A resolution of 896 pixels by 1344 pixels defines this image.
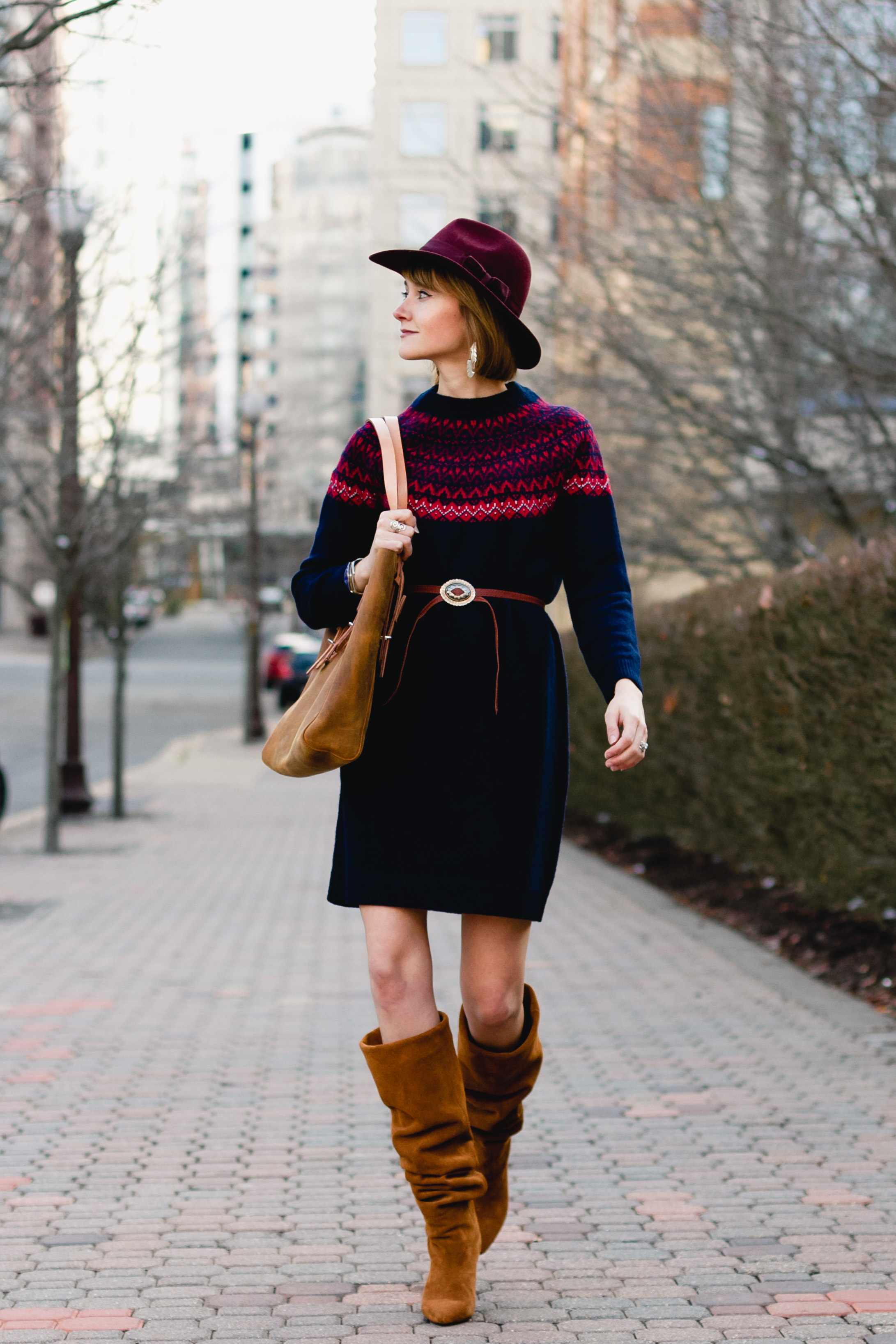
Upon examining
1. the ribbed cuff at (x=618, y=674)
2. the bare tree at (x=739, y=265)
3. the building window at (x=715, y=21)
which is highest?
the building window at (x=715, y=21)

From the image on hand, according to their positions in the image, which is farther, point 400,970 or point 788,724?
point 788,724

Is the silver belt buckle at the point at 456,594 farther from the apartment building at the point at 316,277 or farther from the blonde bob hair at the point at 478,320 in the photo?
the apartment building at the point at 316,277

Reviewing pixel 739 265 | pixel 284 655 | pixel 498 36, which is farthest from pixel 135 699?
pixel 739 265

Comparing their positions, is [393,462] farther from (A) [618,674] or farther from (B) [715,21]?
(B) [715,21]

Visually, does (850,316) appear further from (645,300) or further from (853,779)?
(853,779)

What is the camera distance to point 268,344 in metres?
127

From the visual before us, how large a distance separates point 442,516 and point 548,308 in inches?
360

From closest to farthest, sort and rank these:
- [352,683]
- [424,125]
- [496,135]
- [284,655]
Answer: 1. [352,683]
2. [496,135]
3. [284,655]
4. [424,125]

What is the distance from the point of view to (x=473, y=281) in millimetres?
3254

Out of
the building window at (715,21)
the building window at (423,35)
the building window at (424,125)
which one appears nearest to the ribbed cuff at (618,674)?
the building window at (715,21)

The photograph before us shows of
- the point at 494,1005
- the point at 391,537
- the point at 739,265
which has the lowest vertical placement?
the point at 494,1005

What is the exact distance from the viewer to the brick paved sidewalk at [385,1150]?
3.33 metres

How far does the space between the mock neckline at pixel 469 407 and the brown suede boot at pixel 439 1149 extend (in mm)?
1127

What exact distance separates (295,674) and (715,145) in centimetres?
2395
